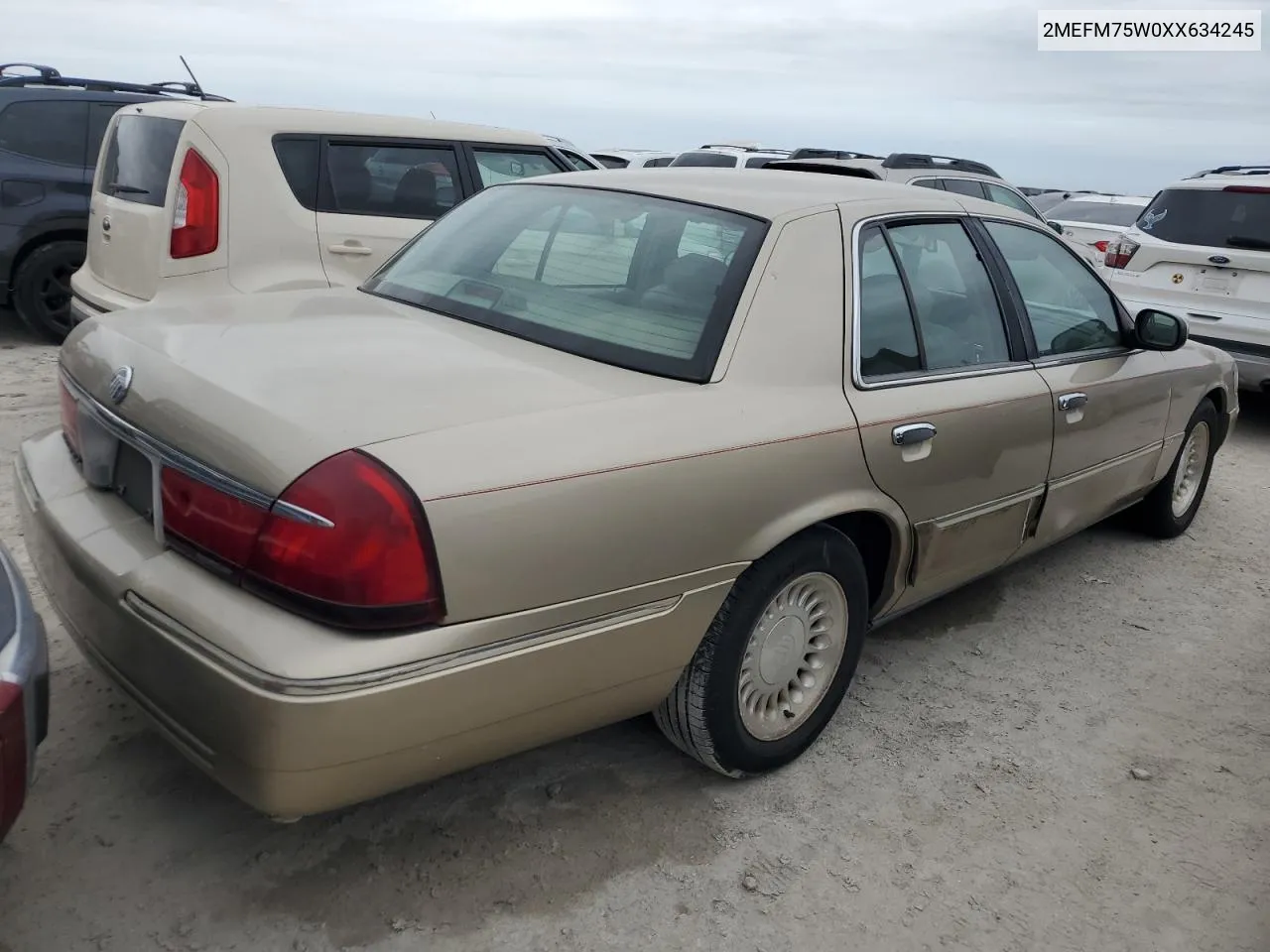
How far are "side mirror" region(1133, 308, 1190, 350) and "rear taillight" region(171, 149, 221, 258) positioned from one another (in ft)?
13.2

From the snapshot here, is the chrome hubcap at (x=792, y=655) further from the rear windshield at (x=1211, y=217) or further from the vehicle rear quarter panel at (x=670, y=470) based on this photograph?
the rear windshield at (x=1211, y=217)

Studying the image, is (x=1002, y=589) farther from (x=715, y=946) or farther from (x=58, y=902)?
(x=58, y=902)

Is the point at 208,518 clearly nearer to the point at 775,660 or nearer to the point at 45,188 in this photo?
the point at 775,660

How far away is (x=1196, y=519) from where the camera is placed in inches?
218

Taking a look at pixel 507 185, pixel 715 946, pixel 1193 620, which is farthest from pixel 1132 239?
pixel 715 946

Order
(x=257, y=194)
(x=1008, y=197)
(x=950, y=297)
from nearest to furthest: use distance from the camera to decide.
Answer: (x=950, y=297), (x=257, y=194), (x=1008, y=197)

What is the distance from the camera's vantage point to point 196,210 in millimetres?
5125

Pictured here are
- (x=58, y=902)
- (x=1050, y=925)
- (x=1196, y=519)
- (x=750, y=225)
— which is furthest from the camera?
(x=1196, y=519)

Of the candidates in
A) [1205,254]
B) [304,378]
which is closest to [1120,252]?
[1205,254]

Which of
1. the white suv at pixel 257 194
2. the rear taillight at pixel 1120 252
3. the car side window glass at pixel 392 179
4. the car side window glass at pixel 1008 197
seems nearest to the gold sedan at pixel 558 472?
the white suv at pixel 257 194

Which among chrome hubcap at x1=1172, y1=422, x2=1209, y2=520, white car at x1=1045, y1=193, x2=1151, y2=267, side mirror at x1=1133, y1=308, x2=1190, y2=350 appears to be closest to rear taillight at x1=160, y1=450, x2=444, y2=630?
side mirror at x1=1133, y1=308, x2=1190, y2=350

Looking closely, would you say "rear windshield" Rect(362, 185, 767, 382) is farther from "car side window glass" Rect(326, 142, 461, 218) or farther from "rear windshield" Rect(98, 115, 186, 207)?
"rear windshield" Rect(98, 115, 186, 207)

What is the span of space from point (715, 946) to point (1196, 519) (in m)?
4.23

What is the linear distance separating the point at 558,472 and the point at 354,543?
0.42 metres
